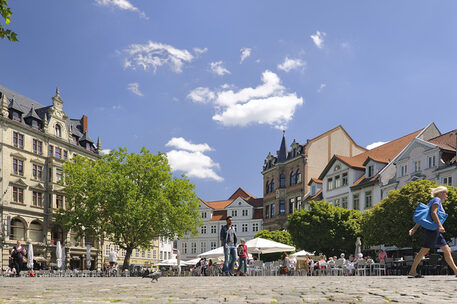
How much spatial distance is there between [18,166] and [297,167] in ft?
106

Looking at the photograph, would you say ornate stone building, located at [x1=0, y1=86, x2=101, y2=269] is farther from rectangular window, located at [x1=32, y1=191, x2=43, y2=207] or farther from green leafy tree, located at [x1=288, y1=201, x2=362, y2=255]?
green leafy tree, located at [x1=288, y1=201, x2=362, y2=255]

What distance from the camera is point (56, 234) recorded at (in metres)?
60.8

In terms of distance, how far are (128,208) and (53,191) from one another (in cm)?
1324

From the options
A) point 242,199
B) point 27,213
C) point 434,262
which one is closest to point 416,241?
point 434,262

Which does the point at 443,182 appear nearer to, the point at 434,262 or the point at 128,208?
the point at 128,208

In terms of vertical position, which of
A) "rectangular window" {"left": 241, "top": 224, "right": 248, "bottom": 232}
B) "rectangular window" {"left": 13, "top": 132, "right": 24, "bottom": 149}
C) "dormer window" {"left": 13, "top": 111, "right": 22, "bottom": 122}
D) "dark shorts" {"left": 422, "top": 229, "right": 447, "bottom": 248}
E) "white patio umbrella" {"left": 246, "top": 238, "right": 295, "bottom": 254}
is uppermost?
"dormer window" {"left": 13, "top": 111, "right": 22, "bottom": 122}

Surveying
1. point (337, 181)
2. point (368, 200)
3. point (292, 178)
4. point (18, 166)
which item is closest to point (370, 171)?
point (368, 200)

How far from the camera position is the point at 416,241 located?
1391 inches

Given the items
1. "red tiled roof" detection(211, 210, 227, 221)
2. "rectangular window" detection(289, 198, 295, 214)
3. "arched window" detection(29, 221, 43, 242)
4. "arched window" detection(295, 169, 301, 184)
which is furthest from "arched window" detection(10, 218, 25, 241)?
"red tiled roof" detection(211, 210, 227, 221)

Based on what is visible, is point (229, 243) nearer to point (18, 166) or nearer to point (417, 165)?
point (417, 165)

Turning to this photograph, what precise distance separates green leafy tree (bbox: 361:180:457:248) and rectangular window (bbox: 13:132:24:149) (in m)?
35.3

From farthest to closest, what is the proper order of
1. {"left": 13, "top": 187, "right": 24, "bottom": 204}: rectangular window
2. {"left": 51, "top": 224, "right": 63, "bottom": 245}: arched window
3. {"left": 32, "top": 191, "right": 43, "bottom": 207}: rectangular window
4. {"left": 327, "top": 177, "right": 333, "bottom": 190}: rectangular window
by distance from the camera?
{"left": 51, "top": 224, "right": 63, "bottom": 245}: arched window → {"left": 327, "top": 177, "right": 333, "bottom": 190}: rectangular window → {"left": 32, "top": 191, "right": 43, "bottom": 207}: rectangular window → {"left": 13, "top": 187, "right": 24, "bottom": 204}: rectangular window

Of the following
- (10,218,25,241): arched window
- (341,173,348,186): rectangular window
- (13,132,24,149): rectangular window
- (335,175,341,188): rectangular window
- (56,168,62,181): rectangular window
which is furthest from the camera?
(56,168,62,181): rectangular window

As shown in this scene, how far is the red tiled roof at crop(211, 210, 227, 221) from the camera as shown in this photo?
313 feet
